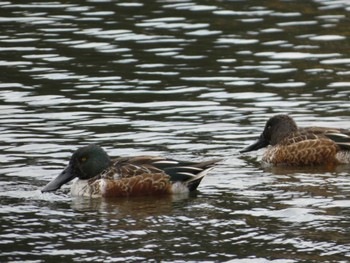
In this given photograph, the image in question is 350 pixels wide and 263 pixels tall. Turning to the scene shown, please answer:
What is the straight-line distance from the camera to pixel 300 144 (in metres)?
15.2

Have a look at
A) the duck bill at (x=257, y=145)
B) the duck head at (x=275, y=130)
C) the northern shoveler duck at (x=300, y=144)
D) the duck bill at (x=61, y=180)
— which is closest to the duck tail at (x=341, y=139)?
the northern shoveler duck at (x=300, y=144)

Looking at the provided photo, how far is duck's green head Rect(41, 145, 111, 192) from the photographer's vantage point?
14.0 m

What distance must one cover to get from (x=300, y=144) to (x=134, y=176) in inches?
99.2

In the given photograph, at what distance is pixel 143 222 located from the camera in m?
12.4

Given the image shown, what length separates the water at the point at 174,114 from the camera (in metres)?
11.6

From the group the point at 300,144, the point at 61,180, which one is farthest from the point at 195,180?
the point at 300,144

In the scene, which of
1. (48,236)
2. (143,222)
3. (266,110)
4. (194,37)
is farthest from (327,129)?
(194,37)

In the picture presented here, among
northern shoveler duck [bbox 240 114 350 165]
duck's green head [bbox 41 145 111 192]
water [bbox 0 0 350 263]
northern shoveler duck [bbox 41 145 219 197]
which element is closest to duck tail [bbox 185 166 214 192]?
northern shoveler duck [bbox 41 145 219 197]

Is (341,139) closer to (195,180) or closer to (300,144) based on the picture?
(300,144)

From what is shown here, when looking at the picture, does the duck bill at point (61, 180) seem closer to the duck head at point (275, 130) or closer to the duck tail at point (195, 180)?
the duck tail at point (195, 180)

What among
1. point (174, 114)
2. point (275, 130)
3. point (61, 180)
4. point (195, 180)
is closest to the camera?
point (195, 180)

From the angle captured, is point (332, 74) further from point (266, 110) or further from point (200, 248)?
point (200, 248)

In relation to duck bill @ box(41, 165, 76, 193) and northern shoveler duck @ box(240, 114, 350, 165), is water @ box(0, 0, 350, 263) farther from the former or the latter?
northern shoveler duck @ box(240, 114, 350, 165)

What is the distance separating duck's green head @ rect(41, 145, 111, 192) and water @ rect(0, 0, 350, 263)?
0.33 m
